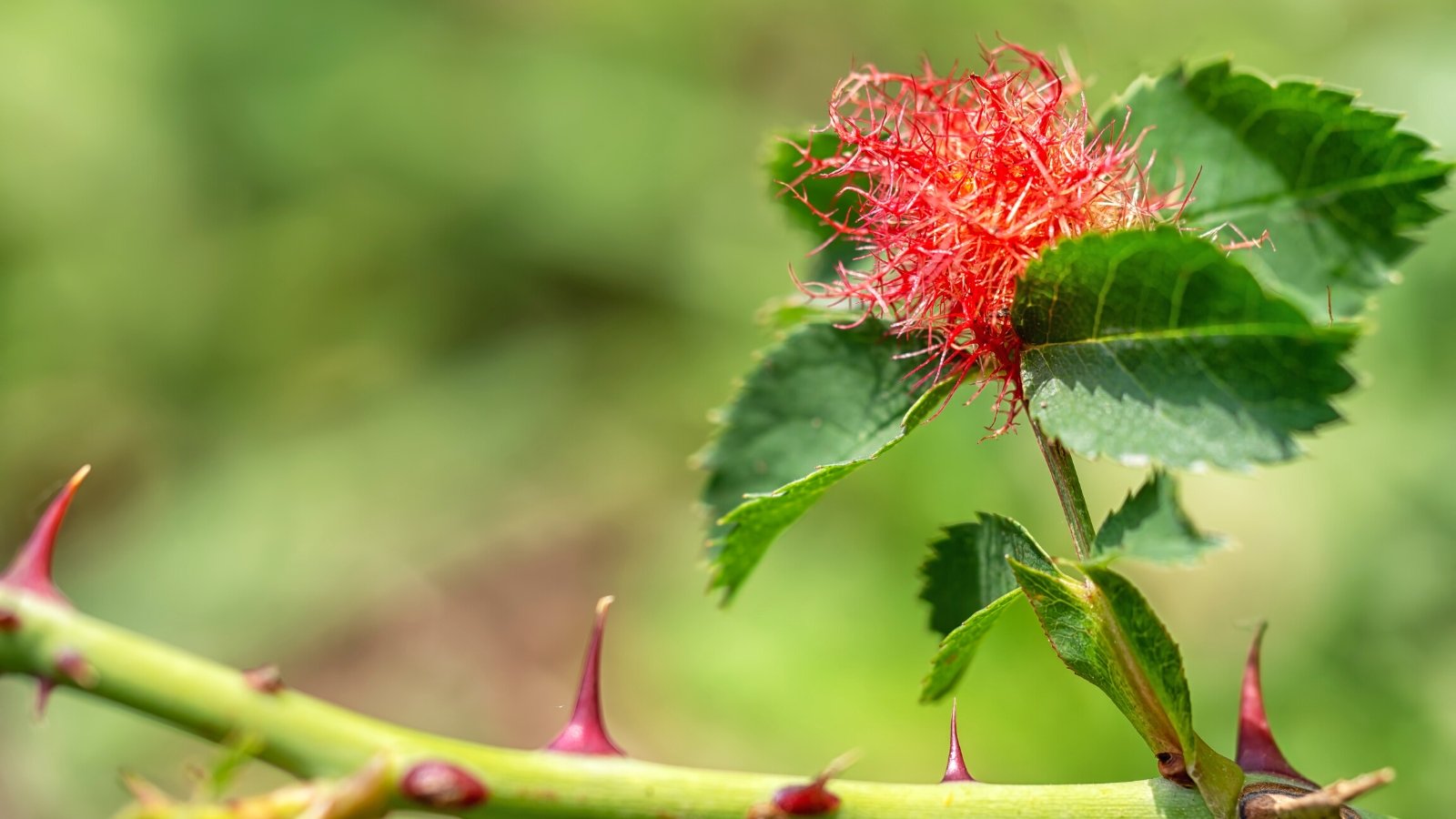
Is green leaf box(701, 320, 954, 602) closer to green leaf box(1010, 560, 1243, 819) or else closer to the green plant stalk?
the green plant stalk

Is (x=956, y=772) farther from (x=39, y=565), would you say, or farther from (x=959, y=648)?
(x=39, y=565)

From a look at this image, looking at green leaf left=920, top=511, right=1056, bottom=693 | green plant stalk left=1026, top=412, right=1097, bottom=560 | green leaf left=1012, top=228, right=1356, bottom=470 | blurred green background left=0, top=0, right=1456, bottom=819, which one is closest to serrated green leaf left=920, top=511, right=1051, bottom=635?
green leaf left=920, top=511, right=1056, bottom=693

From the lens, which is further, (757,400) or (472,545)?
(472,545)

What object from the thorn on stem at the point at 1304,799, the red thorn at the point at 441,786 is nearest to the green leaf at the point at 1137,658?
the thorn on stem at the point at 1304,799

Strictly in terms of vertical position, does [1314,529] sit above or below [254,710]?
above

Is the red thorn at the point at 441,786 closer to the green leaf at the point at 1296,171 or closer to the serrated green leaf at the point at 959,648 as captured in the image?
the serrated green leaf at the point at 959,648

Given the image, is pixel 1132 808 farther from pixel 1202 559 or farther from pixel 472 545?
pixel 472 545

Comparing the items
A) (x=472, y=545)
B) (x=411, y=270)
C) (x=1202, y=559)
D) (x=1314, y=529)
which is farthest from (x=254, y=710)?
(x=411, y=270)

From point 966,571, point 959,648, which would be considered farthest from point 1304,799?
point 966,571
